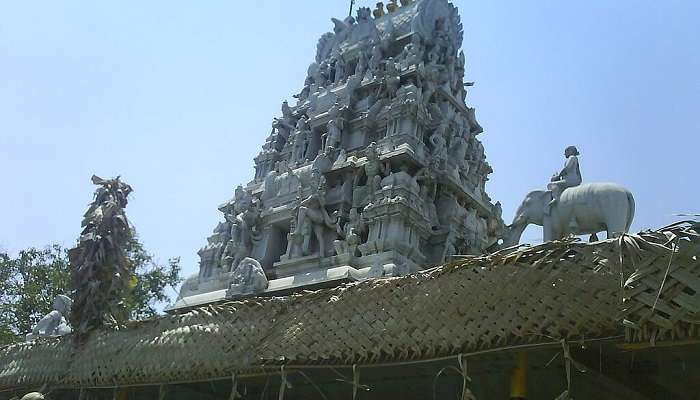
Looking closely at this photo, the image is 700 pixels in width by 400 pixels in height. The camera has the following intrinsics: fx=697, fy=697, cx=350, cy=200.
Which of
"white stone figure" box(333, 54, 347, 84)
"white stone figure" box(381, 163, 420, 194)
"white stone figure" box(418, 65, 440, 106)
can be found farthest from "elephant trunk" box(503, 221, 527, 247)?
"white stone figure" box(333, 54, 347, 84)

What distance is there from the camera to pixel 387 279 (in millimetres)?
7168

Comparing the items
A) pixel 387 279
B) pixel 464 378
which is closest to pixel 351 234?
pixel 387 279

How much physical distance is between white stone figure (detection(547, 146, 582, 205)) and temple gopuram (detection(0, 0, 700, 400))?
0.04 meters

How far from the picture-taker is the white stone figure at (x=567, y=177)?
13.4m

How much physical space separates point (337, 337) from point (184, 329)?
249 cm

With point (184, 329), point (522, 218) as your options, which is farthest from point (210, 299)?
point (184, 329)

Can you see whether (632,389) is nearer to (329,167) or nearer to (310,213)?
(310,213)

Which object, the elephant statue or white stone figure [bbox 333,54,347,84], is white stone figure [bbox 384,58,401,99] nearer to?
white stone figure [bbox 333,54,347,84]

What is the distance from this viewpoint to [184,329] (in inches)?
339

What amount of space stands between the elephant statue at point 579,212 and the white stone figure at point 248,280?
617cm

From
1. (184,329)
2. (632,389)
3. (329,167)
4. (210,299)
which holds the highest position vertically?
(329,167)

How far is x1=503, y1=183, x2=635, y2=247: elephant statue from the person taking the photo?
12328 millimetres

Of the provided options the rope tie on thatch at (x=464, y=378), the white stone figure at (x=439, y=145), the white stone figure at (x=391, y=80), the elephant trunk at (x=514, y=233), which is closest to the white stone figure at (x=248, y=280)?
the white stone figure at (x=439, y=145)

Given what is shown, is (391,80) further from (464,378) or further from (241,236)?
(464,378)
